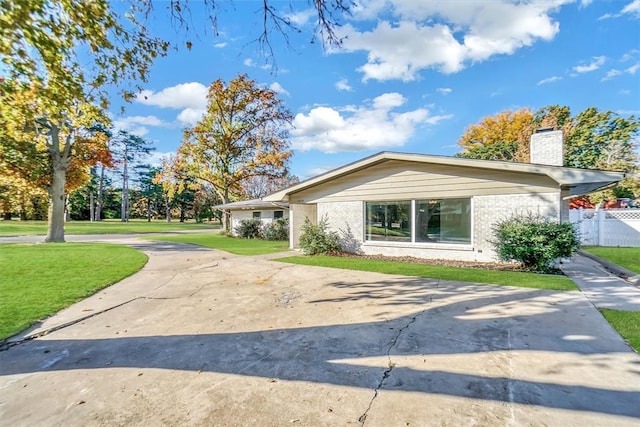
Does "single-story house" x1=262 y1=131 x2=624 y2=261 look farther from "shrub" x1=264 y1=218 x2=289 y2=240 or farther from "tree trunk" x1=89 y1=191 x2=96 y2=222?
"tree trunk" x1=89 y1=191 x2=96 y2=222

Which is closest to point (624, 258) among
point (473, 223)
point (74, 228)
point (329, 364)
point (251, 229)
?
point (473, 223)

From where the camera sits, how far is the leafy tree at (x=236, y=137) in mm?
23312

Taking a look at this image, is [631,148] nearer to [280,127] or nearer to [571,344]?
[280,127]

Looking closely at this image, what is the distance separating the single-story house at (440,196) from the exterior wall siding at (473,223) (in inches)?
0.9

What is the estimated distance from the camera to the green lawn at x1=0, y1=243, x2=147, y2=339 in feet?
16.2

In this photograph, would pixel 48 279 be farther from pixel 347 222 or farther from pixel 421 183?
pixel 421 183

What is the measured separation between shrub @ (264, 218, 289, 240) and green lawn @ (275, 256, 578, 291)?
903 centimetres

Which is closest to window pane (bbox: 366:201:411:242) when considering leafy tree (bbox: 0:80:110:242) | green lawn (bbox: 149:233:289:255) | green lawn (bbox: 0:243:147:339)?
green lawn (bbox: 149:233:289:255)

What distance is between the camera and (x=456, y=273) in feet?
24.9

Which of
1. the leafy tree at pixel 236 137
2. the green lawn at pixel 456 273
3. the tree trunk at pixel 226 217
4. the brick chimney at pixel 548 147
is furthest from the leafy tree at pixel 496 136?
the green lawn at pixel 456 273

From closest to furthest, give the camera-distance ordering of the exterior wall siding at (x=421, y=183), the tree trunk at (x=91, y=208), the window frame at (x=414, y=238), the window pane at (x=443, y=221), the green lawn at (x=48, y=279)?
the green lawn at (x=48, y=279), the exterior wall siding at (x=421, y=183), the window frame at (x=414, y=238), the window pane at (x=443, y=221), the tree trunk at (x=91, y=208)

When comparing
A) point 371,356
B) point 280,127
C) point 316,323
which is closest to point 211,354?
point 316,323

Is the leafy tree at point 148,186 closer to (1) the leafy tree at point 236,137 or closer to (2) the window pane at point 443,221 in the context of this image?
(1) the leafy tree at point 236,137

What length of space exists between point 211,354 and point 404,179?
8807 millimetres
